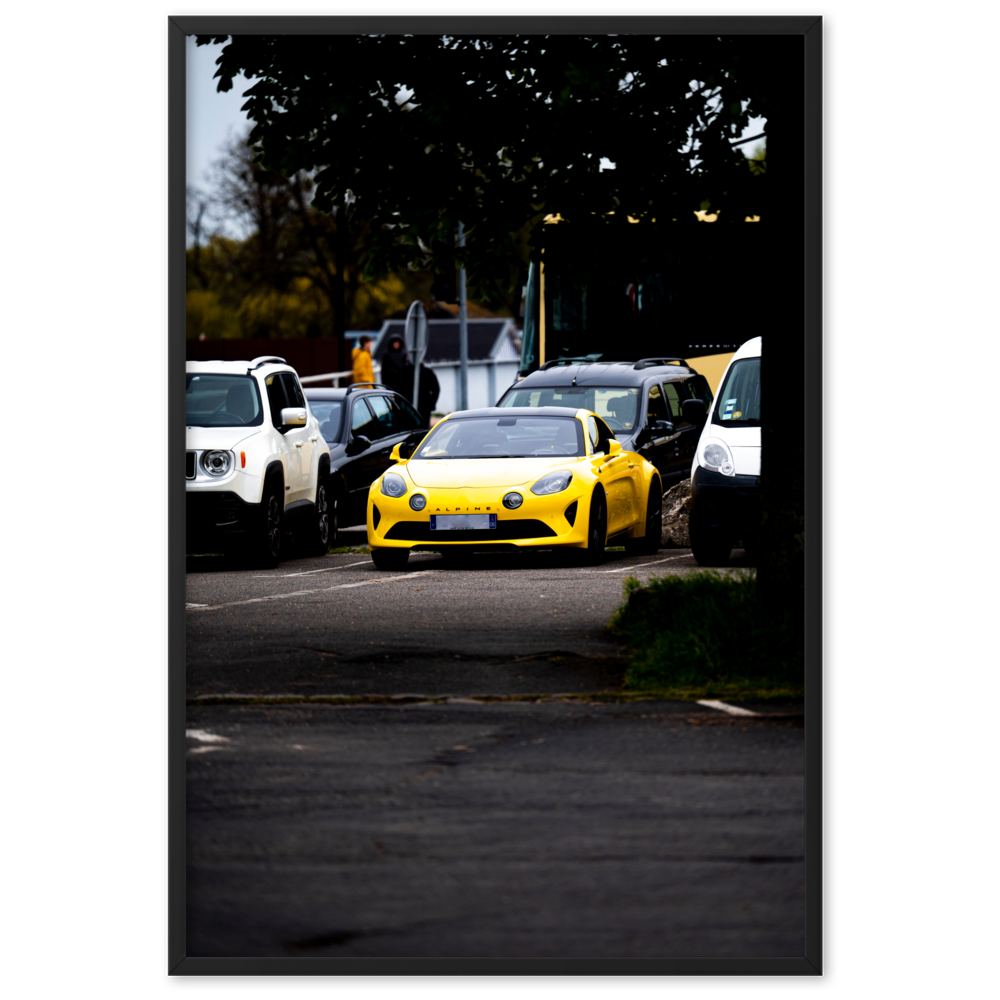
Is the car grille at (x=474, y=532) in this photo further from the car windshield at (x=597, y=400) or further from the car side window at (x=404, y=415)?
the car side window at (x=404, y=415)

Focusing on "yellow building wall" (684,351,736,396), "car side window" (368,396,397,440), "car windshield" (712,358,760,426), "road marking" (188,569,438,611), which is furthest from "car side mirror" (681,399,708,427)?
"yellow building wall" (684,351,736,396)

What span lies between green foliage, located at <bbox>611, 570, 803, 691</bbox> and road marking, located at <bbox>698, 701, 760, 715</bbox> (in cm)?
25

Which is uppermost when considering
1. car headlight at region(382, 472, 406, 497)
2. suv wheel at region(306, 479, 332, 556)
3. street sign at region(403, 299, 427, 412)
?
street sign at region(403, 299, 427, 412)

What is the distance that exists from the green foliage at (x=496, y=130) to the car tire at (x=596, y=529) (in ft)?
15.0

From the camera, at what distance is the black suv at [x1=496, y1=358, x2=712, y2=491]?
16203mm

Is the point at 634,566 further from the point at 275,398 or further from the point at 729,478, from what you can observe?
the point at 275,398

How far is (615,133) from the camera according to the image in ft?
26.0

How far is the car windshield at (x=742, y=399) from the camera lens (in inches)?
502

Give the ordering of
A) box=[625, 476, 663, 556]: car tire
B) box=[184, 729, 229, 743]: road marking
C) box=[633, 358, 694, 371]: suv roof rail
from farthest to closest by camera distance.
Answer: box=[633, 358, 694, 371]: suv roof rail → box=[625, 476, 663, 556]: car tire → box=[184, 729, 229, 743]: road marking

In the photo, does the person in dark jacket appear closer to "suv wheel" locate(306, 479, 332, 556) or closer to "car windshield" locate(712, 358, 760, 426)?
"suv wheel" locate(306, 479, 332, 556)
